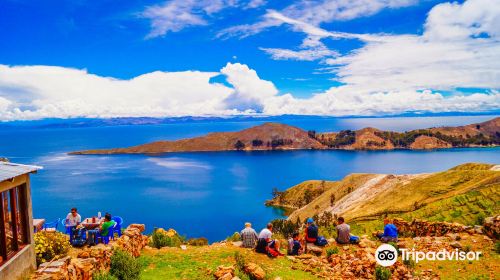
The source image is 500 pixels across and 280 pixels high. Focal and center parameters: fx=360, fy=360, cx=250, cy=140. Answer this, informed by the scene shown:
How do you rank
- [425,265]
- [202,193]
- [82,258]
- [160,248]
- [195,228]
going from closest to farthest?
[82,258] < [425,265] < [160,248] < [195,228] < [202,193]

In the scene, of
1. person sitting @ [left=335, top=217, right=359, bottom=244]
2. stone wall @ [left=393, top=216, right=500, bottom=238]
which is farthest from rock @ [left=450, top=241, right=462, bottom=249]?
person sitting @ [left=335, top=217, right=359, bottom=244]

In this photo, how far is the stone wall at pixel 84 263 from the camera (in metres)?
11.9

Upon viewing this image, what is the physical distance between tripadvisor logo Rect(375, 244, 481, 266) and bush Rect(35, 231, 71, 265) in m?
13.0

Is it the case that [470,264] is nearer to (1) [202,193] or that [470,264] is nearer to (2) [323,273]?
(2) [323,273]

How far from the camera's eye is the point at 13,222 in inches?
468

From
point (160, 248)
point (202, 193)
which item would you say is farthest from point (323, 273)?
point (202, 193)

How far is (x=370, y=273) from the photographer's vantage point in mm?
14703

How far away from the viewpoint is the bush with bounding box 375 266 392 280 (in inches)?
554

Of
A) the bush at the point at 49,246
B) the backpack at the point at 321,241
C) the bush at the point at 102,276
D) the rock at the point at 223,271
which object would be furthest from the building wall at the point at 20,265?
the backpack at the point at 321,241

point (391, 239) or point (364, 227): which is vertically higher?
point (391, 239)

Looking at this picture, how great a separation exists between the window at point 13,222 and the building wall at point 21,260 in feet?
0.47

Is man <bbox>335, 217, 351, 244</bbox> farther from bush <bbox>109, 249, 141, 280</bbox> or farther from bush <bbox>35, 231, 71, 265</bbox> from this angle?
bush <bbox>35, 231, 71, 265</bbox>

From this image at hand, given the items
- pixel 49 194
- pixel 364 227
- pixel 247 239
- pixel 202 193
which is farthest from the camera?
pixel 202 193

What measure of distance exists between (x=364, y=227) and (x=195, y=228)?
55890mm
